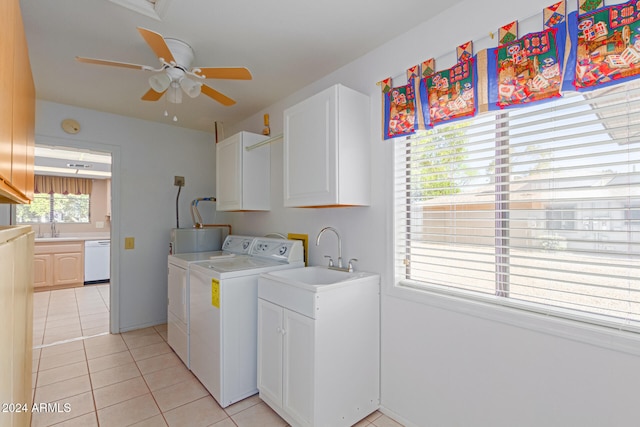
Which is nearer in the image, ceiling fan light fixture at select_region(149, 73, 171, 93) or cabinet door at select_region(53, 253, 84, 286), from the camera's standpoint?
ceiling fan light fixture at select_region(149, 73, 171, 93)

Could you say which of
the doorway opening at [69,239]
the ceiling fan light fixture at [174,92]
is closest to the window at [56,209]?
the doorway opening at [69,239]

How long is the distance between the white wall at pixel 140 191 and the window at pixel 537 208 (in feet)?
9.64

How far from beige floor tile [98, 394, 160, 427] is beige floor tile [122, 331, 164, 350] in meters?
1.01

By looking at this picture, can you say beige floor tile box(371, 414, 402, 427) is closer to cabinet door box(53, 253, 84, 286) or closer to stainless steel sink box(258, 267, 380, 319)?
stainless steel sink box(258, 267, 380, 319)

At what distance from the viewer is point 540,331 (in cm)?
137

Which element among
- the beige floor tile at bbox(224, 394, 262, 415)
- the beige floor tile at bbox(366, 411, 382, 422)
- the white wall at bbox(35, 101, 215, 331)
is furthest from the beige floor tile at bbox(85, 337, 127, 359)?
the beige floor tile at bbox(366, 411, 382, 422)

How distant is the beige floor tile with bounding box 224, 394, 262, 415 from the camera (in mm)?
2031

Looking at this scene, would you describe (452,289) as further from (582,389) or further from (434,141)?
(434,141)

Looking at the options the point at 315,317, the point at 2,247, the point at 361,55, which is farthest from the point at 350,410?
the point at 361,55

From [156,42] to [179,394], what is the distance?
7.41ft

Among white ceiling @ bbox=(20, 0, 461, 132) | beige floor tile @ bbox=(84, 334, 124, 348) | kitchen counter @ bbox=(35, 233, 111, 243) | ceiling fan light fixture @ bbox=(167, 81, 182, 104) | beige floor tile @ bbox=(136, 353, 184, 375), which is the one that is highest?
white ceiling @ bbox=(20, 0, 461, 132)

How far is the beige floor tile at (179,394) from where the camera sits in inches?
82.5

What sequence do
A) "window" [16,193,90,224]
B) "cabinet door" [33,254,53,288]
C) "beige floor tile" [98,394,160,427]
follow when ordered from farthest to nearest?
"window" [16,193,90,224] → "cabinet door" [33,254,53,288] → "beige floor tile" [98,394,160,427]

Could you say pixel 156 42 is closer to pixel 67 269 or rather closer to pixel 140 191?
pixel 140 191
